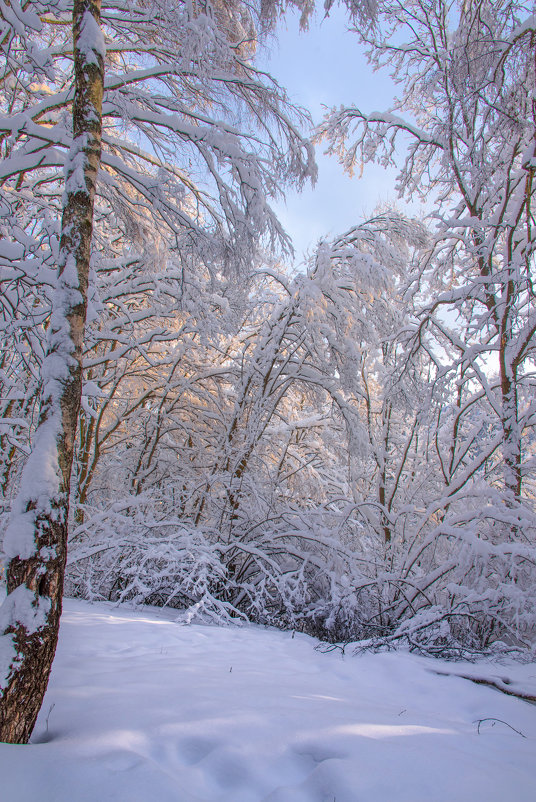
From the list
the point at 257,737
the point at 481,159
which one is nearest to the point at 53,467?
the point at 257,737

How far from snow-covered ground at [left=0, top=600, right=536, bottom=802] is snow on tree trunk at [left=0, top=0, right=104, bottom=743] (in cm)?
18

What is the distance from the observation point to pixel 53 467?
64.1 inches

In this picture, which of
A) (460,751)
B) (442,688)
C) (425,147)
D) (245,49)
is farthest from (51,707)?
(425,147)

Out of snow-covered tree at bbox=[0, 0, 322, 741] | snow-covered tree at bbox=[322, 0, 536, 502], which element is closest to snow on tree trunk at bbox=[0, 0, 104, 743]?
snow-covered tree at bbox=[0, 0, 322, 741]

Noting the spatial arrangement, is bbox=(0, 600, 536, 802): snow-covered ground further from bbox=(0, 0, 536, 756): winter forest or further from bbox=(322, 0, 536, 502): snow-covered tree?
bbox=(322, 0, 536, 502): snow-covered tree

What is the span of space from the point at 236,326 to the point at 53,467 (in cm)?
536

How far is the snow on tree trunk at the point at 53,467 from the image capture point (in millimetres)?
1415

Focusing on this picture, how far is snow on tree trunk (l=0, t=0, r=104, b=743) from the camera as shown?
142cm

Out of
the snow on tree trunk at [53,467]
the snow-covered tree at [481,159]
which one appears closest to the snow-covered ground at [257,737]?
the snow on tree trunk at [53,467]

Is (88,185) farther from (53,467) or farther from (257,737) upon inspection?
(257,737)

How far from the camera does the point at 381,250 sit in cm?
629

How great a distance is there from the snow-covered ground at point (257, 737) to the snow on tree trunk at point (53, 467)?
18 centimetres

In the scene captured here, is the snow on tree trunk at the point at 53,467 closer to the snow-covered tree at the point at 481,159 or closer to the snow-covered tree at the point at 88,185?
the snow-covered tree at the point at 88,185

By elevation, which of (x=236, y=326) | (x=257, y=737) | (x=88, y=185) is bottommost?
(x=257, y=737)
